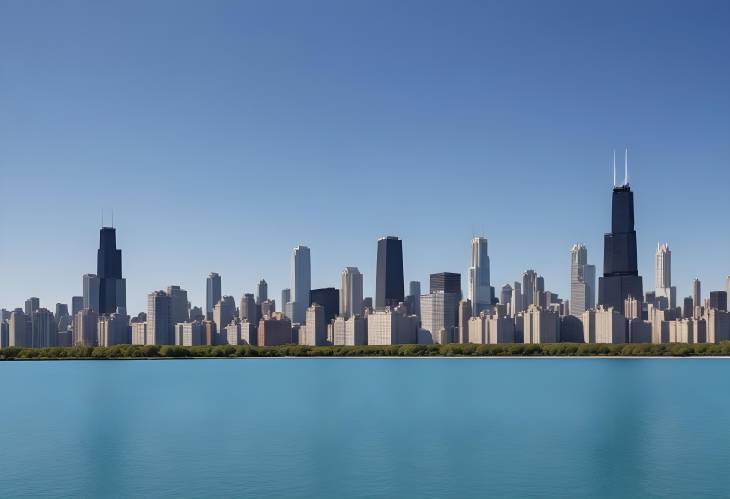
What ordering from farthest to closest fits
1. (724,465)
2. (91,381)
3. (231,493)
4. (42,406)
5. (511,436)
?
1. (91,381)
2. (42,406)
3. (511,436)
4. (724,465)
5. (231,493)

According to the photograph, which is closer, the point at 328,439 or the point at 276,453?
the point at 276,453

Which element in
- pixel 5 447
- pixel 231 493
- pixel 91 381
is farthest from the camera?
pixel 91 381

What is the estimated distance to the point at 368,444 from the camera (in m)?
64.8

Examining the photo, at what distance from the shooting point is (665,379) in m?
161

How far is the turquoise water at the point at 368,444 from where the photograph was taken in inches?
1902

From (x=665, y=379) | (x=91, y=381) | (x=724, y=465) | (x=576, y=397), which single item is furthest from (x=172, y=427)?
(x=665, y=379)

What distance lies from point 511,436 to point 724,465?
60.4 ft

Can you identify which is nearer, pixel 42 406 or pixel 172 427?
pixel 172 427

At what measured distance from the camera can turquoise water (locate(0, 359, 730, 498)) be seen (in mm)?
48312

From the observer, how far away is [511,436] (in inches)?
2714

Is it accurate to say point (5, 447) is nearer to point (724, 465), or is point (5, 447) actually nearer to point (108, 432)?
point (108, 432)

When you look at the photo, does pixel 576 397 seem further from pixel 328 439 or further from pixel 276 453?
pixel 276 453

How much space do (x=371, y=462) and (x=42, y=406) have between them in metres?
63.2

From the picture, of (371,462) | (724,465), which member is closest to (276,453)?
(371,462)
